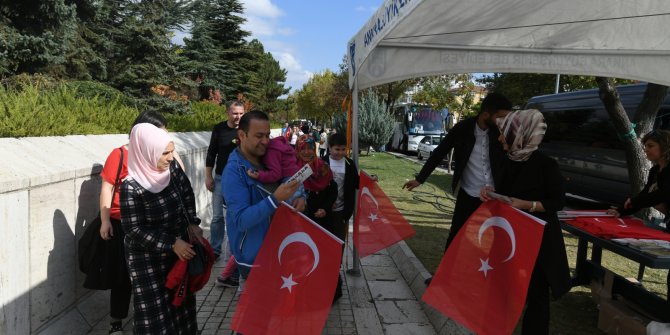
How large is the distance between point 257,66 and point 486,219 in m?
36.1

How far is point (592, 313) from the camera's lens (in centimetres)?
384

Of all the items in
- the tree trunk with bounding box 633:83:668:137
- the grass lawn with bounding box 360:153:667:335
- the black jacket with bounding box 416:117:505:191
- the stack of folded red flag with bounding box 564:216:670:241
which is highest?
the tree trunk with bounding box 633:83:668:137

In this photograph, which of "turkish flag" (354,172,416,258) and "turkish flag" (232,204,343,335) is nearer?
"turkish flag" (232,204,343,335)

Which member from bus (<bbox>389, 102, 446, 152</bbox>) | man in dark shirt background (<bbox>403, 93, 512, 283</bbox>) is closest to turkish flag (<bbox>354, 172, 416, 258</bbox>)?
man in dark shirt background (<bbox>403, 93, 512, 283</bbox>)

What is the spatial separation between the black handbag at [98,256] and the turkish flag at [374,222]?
238 cm

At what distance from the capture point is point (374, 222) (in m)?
4.50

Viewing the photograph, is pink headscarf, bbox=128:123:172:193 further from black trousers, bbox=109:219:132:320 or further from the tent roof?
the tent roof

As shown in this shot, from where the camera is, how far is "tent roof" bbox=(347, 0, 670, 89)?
10.7 feet

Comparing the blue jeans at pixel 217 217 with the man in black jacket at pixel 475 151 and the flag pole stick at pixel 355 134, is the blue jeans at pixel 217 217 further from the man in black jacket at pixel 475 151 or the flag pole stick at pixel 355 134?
the man in black jacket at pixel 475 151

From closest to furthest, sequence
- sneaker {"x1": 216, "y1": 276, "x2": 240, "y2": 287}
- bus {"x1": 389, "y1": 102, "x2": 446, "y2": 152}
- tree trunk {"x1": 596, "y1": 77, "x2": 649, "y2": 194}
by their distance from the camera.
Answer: sneaker {"x1": 216, "y1": 276, "x2": 240, "y2": 287} → tree trunk {"x1": 596, "y1": 77, "x2": 649, "y2": 194} → bus {"x1": 389, "y1": 102, "x2": 446, "y2": 152}

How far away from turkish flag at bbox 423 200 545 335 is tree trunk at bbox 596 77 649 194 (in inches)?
134

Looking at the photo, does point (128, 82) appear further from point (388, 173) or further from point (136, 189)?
point (136, 189)

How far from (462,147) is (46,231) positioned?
334 centimetres

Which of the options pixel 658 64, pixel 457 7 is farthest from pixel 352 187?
pixel 658 64
